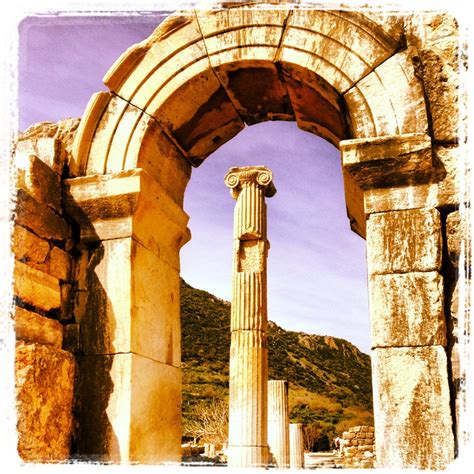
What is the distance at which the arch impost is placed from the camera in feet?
15.3

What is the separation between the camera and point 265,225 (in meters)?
12.1

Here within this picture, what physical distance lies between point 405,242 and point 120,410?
95.0 inches

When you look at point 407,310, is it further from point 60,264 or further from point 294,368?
point 294,368

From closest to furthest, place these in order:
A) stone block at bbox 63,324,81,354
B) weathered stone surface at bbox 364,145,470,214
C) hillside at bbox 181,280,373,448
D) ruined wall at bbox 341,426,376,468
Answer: weathered stone surface at bbox 364,145,470,214 < stone block at bbox 63,324,81,354 < ruined wall at bbox 341,426,376,468 < hillside at bbox 181,280,373,448

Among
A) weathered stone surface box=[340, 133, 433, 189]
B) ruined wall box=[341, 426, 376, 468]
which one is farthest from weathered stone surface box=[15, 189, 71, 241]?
ruined wall box=[341, 426, 376, 468]

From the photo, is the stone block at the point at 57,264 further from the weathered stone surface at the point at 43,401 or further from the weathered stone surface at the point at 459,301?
the weathered stone surface at the point at 459,301

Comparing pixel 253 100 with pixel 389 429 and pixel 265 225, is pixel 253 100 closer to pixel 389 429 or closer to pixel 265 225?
pixel 389 429

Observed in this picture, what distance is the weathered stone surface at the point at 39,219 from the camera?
166 inches

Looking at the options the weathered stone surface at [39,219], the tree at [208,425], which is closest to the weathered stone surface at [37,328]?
the weathered stone surface at [39,219]

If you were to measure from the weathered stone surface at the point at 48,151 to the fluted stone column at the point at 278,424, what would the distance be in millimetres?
10449

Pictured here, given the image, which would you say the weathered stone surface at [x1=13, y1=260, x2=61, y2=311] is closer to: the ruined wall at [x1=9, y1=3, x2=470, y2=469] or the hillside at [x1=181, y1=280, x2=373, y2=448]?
the ruined wall at [x1=9, y1=3, x2=470, y2=469]

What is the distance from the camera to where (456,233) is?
3.93m

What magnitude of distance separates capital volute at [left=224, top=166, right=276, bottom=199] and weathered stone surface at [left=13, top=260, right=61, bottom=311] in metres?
7.89

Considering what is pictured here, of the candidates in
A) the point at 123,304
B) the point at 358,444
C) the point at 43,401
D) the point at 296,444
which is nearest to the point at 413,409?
the point at 123,304
